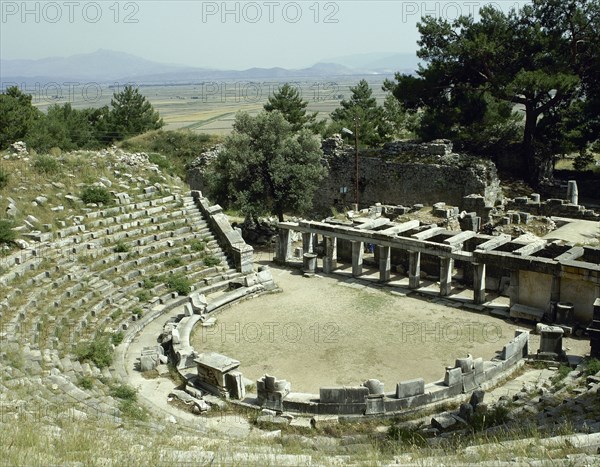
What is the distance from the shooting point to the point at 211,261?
2420cm

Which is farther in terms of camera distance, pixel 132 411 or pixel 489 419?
pixel 132 411

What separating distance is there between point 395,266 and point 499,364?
981cm

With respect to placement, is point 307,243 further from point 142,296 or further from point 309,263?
point 142,296

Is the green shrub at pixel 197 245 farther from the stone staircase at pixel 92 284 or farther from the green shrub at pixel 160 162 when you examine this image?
the green shrub at pixel 160 162

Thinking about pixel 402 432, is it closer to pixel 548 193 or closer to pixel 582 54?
pixel 548 193

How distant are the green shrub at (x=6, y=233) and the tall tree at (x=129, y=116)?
1376 inches

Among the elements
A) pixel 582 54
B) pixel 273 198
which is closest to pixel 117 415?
pixel 273 198

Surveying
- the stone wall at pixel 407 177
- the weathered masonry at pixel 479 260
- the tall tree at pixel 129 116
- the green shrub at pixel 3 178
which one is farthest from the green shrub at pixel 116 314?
the tall tree at pixel 129 116

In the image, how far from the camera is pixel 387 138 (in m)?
48.7

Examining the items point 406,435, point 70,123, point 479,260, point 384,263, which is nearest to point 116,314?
point 384,263

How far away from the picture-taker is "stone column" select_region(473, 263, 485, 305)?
21.7 metres

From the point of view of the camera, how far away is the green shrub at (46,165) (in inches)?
979

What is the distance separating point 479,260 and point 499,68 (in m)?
18.8

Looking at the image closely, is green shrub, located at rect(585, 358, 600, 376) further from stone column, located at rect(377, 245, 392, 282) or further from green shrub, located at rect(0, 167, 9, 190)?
green shrub, located at rect(0, 167, 9, 190)
